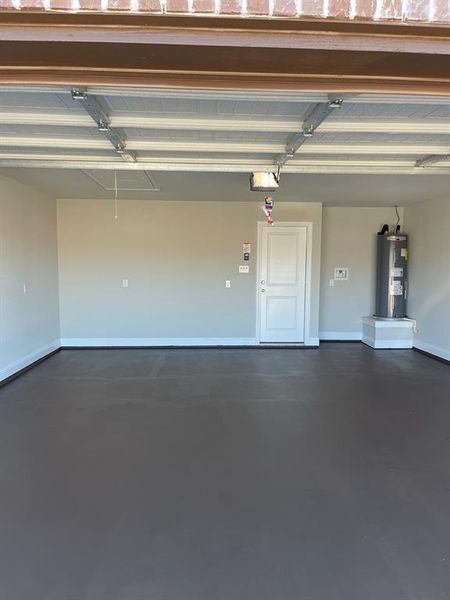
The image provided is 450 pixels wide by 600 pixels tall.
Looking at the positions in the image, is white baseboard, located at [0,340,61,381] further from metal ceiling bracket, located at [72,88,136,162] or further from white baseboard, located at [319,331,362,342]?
white baseboard, located at [319,331,362,342]

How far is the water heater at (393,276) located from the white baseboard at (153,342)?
243 centimetres

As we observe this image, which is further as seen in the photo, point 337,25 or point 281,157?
point 281,157

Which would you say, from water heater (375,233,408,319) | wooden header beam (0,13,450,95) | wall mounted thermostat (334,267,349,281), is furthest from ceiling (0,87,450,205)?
wall mounted thermostat (334,267,349,281)

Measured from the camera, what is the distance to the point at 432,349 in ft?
19.3

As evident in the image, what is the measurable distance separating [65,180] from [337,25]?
4446 mm

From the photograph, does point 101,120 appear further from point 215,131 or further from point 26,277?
point 26,277

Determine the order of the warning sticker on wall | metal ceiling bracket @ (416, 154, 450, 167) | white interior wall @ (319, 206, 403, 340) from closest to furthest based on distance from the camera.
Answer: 1. metal ceiling bracket @ (416, 154, 450, 167)
2. the warning sticker on wall
3. white interior wall @ (319, 206, 403, 340)

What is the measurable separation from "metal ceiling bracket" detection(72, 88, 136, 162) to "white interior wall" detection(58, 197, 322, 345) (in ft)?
8.70

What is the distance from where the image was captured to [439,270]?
18.7 ft

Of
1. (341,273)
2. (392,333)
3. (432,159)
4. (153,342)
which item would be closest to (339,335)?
(392,333)

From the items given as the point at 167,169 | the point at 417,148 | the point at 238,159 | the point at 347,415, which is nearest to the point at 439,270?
the point at 417,148

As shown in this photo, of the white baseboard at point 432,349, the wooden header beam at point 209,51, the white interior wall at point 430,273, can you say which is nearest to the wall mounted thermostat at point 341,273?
the white interior wall at point 430,273

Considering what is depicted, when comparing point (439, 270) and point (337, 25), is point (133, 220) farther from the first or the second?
point (337, 25)

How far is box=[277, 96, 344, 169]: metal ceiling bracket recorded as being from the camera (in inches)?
88.0
